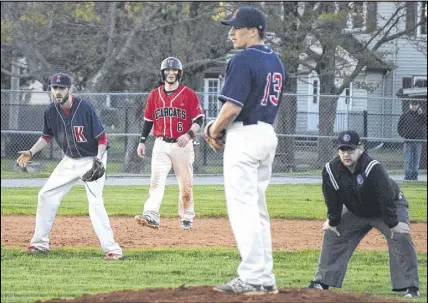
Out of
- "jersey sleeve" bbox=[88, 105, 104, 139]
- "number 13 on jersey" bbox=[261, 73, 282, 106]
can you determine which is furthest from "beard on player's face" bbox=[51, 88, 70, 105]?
"number 13 on jersey" bbox=[261, 73, 282, 106]

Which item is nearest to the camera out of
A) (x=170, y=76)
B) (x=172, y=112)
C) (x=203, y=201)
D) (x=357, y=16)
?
(x=170, y=76)

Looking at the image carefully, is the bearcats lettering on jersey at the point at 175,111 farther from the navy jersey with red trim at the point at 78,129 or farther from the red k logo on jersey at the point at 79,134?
the red k logo on jersey at the point at 79,134

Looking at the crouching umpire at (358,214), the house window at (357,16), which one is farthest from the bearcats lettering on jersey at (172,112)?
the house window at (357,16)

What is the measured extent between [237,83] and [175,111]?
242 inches

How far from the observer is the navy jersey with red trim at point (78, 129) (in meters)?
10.6

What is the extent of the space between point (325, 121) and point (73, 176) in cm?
1209

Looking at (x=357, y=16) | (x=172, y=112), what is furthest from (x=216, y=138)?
(x=357, y=16)

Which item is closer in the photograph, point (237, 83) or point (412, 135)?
point (237, 83)

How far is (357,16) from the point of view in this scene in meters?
24.0

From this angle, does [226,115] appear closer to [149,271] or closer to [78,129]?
[149,271]

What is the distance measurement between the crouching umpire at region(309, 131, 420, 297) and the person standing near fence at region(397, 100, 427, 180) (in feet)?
41.1

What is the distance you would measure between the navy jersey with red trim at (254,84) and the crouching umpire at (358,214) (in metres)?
1.52

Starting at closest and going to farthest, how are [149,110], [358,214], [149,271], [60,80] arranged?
[358,214] < [149,271] < [60,80] < [149,110]

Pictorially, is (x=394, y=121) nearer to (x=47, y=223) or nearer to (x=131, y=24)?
(x=131, y=24)
